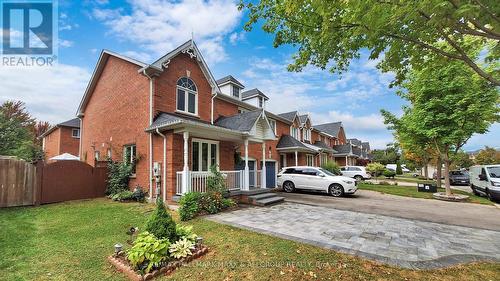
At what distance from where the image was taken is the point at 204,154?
487 inches

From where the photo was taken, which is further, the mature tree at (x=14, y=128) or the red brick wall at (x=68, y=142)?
the red brick wall at (x=68, y=142)

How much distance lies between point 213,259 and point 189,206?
4015mm

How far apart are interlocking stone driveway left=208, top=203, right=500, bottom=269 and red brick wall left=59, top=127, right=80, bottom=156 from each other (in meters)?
23.4

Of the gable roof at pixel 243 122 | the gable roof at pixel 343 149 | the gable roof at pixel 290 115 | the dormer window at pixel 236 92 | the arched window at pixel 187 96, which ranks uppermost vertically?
the dormer window at pixel 236 92

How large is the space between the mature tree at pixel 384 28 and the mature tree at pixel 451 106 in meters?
10.3

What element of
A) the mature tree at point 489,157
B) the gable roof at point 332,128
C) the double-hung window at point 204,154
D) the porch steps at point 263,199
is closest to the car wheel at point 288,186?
the porch steps at point 263,199

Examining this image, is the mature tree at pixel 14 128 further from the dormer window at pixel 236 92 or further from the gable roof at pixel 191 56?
the dormer window at pixel 236 92

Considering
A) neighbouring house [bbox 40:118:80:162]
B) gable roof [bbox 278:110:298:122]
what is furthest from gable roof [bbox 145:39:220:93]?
neighbouring house [bbox 40:118:80:162]

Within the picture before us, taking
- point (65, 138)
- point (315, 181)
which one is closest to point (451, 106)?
point (315, 181)

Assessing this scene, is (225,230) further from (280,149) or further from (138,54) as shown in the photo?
(280,149)

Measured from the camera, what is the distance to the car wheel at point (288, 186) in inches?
656

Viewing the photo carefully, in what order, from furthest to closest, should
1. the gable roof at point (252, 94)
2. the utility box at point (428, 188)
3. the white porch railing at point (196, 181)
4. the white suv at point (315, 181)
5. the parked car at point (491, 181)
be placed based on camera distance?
the gable roof at point (252, 94), the utility box at point (428, 188), the white suv at point (315, 181), the parked car at point (491, 181), the white porch railing at point (196, 181)

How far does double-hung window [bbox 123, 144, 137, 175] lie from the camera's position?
12627 mm

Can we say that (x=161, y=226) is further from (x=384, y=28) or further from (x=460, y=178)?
(x=460, y=178)
